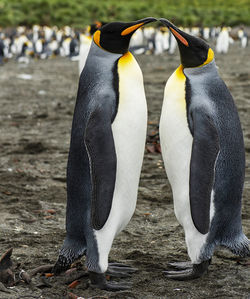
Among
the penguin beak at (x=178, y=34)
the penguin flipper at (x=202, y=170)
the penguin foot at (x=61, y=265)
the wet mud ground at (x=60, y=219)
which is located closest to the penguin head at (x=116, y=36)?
the penguin beak at (x=178, y=34)

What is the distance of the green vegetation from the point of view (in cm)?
3709

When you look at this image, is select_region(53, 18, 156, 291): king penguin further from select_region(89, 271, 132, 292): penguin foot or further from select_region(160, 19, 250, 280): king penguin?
select_region(160, 19, 250, 280): king penguin

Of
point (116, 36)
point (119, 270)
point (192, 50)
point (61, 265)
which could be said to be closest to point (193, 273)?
point (119, 270)

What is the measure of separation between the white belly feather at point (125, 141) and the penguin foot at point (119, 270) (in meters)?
0.22

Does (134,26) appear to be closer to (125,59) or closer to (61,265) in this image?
(125,59)

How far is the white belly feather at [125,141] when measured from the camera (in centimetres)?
304

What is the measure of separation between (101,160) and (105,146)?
0.26 feet

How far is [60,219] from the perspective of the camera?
4453mm

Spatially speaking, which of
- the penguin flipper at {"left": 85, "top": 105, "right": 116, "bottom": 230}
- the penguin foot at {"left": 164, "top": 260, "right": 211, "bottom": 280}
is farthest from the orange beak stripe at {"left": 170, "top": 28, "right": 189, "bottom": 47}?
the penguin foot at {"left": 164, "top": 260, "right": 211, "bottom": 280}

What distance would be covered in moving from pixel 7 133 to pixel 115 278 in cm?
490

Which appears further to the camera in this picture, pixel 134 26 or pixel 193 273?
pixel 193 273

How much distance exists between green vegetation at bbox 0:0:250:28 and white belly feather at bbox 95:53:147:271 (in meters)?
33.6

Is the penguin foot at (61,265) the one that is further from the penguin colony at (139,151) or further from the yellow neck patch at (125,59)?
the yellow neck patch at (125,59)

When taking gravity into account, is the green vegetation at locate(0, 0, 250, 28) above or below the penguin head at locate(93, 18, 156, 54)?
below
